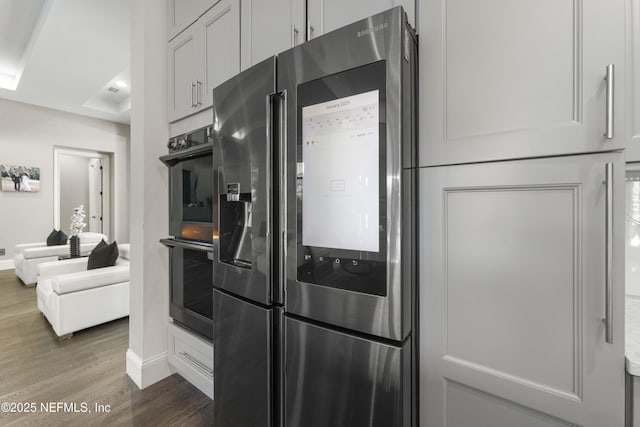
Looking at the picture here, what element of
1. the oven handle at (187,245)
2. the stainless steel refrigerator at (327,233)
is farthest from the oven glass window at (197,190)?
the stainless steel refrigerator at (327,233)

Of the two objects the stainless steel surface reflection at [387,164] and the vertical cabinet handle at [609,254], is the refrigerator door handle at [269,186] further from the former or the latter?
the vertical cabinet handle at [609,254]

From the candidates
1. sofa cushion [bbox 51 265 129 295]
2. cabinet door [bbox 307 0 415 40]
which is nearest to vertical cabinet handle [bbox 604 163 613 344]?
cabinet door [bbox 307 0 415 40]

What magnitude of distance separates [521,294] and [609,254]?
20cm

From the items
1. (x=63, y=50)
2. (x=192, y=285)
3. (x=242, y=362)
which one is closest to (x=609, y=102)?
(x=242, y=362)

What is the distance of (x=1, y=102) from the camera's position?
15.2 ft

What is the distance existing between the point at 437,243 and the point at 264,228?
59 cm

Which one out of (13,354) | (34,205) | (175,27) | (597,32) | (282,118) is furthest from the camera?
(34,205)

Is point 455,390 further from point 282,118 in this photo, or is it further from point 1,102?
point 1,102

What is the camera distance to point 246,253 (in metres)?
1.11

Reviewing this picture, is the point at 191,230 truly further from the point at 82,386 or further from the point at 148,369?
the point at 82,386

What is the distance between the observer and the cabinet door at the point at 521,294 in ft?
2.11

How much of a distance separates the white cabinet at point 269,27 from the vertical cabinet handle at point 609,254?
112cm

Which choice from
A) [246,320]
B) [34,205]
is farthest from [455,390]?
[34,205]

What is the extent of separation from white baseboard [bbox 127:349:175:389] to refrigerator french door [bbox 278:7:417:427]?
1401 millimetres
